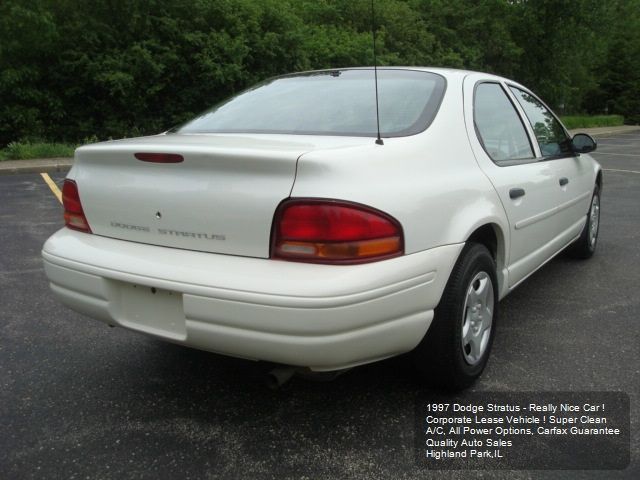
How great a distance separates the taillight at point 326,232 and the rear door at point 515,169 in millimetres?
975

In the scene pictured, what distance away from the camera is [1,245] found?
5.41m

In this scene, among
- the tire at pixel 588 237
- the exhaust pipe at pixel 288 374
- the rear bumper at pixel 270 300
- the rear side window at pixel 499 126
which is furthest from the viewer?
the tire at pixel 588 237

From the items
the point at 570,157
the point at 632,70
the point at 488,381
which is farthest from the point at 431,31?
the point at 488,381

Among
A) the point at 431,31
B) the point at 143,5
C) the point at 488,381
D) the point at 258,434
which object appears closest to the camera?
the point at 258,434

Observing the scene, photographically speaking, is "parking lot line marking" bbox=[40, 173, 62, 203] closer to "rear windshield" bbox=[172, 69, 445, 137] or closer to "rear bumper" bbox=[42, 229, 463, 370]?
"rear windshield" bbox=[172, 69, 445, 137]

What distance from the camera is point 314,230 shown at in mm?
2020

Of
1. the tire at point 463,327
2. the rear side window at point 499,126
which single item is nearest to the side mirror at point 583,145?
the rear side window at point 499,126

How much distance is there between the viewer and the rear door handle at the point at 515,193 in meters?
2.91

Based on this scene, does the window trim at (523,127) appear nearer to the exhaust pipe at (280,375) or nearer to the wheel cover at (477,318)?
the wheel cover at (477,318)

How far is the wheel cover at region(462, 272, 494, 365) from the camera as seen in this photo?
8.41ft

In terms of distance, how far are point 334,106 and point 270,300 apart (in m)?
1.21

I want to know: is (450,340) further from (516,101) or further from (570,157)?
(570,157)

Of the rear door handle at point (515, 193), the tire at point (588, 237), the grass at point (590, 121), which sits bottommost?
the grass at point (590, 121)

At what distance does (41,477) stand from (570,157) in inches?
145
